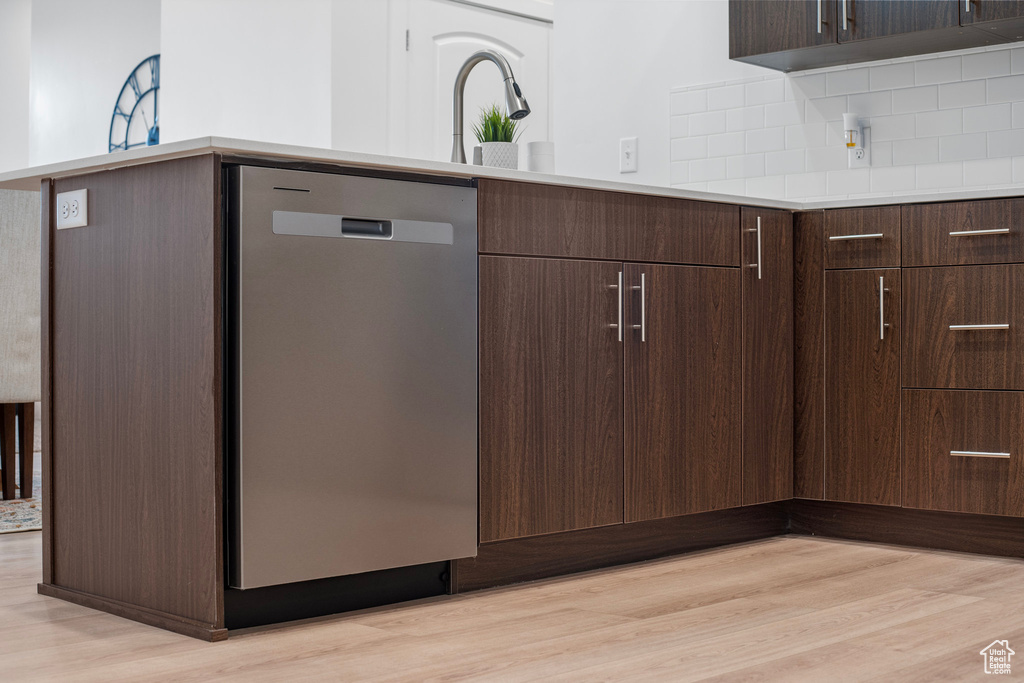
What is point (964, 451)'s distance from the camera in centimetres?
279

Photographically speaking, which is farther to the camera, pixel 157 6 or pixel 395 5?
pixel 157 6

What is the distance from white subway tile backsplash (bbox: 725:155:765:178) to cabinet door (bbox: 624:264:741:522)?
838mm

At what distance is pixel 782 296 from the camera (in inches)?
121

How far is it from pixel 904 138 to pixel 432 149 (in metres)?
2.22

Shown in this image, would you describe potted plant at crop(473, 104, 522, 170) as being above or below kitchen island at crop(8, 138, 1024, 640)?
above

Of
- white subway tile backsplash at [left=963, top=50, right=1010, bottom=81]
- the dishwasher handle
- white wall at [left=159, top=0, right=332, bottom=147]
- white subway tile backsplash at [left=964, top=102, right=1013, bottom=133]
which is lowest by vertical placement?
the dishwasher handle

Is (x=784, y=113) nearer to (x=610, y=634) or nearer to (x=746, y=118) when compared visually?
(x=746, y=118)

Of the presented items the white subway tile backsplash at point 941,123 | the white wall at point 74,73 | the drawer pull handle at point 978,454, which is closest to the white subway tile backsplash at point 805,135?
the white subway tile backsplash at point 941,123

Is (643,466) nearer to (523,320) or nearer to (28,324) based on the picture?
(523,320)

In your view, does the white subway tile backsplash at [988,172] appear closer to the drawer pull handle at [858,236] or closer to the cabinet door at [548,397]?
the drawer pull handle at [858,236]

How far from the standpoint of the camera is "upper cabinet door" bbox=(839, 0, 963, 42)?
2.99 metres

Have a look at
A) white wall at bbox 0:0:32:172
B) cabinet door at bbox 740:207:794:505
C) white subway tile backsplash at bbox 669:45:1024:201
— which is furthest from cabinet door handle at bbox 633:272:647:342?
white wall at bbox 0:0:32:172

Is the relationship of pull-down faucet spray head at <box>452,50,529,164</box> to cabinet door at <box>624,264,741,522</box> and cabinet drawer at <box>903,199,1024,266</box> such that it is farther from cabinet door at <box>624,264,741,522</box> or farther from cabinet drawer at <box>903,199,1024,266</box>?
cabinet drawer at <box>903,199,1024,266</box>

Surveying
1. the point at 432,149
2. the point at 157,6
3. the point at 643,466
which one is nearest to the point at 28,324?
the point at 432,149
